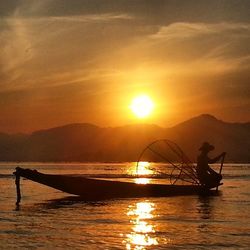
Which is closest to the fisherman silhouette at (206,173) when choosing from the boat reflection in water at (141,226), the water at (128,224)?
the water at (128,224)

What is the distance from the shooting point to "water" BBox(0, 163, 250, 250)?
54.0ft

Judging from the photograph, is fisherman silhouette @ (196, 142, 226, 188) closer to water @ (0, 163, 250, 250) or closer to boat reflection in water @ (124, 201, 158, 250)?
water @ (0, 163, 250, 250)

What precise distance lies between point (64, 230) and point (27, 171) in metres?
11.7

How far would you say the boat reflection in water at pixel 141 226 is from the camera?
16359 millimetres

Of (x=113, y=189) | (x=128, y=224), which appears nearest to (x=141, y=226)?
(x=128, y=224)

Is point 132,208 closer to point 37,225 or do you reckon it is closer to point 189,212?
point 189,212

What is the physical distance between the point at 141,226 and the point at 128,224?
715 mm

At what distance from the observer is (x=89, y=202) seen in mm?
30641

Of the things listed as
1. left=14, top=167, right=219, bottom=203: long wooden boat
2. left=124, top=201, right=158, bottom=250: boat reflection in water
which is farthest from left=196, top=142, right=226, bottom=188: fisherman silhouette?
left=124, top=201, right=158, bottom=250: boat reflection in water

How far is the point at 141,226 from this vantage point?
20188 millimetres

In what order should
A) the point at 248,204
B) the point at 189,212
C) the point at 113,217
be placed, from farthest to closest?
1. the point at 248,204
2. the point at 189,212
3. the point at 113,217

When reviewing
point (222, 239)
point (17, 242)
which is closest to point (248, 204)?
point (222, 239)

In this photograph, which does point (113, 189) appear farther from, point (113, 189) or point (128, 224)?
point (128, 224)

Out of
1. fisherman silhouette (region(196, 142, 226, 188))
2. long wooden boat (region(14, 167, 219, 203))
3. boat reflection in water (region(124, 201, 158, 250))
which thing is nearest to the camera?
boat reflection in water (region(124, 201, 158, 250))
